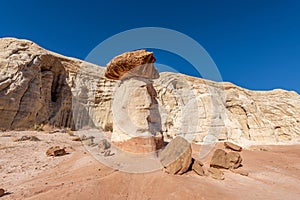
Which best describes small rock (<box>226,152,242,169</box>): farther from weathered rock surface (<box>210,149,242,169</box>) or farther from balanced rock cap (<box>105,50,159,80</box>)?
balanced rock cap (<box>105,50,159,80</box>)

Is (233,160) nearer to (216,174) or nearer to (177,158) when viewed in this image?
(216,174)

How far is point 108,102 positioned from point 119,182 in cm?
1587

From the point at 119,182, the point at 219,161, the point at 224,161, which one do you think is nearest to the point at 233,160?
the point at 224,161

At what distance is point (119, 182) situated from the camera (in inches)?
116

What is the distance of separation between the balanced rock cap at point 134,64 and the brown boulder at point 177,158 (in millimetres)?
2070

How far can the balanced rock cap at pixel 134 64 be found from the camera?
4.81 meters

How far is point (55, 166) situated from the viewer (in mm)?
4176

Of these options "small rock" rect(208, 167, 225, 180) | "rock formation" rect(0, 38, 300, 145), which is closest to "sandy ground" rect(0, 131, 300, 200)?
"small rock" rect(208, 167, 225, 180)

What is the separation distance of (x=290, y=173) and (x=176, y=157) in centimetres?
285

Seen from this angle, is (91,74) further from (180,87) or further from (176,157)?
(176,157)

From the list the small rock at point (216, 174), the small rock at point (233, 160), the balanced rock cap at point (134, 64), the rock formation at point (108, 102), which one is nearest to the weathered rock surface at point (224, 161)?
the small rock at point (233, 160)

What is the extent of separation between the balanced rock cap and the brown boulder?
2070 mm

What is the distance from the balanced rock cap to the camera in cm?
481

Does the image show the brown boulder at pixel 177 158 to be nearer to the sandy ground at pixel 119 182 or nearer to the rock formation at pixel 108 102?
the sandy ground at pixel 119 182
